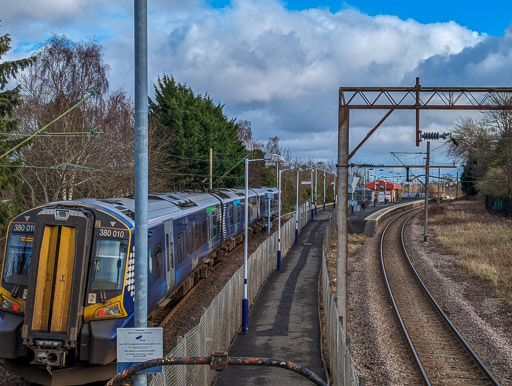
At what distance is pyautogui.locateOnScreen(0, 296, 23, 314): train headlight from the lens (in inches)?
398

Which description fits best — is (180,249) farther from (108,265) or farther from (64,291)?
(64,291)

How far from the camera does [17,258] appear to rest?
10453 millimetres

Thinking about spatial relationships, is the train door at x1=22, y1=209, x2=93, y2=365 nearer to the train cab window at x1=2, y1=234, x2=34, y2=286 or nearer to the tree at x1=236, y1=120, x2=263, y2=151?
the train cab window at x1=2, y1=234, x2=34, y2=286

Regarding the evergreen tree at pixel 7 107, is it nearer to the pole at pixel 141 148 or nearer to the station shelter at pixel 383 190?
the pole at pixel 141 148

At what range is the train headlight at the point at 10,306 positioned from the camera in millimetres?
10109

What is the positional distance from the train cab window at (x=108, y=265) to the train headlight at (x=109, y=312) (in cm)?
36

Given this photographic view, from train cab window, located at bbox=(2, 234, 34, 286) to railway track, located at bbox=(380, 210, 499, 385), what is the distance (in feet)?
29.2

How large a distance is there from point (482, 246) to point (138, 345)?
30.0 meters

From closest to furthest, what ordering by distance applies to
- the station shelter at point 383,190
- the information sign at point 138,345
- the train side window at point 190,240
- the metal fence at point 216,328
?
1. the information sign at point 138,345
2. the metal fence at point 216,328
3. the train side window at point 190,240
4. the station shelter at point 383,190

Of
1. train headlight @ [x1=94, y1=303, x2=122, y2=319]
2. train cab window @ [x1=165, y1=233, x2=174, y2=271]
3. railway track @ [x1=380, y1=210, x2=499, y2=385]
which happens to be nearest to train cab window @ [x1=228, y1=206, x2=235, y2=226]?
railway track @ [x1=380, y1=210, x2=499, y2=385]

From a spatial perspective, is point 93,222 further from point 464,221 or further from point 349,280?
point 464,221

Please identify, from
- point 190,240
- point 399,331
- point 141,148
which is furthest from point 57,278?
point 399,331

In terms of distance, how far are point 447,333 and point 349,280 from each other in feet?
26.9

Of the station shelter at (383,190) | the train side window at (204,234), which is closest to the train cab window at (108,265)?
the train side window at (204,234)
